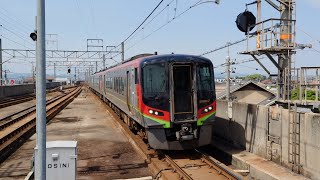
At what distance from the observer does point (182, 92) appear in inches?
436

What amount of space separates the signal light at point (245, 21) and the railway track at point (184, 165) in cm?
454

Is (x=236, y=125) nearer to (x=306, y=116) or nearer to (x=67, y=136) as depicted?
(x=306, y=116)

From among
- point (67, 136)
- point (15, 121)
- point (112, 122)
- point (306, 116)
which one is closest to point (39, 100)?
point (306, 116)

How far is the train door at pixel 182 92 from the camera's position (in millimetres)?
10844

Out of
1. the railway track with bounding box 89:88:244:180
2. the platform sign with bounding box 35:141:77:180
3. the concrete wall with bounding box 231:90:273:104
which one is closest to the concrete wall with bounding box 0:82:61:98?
the concrete wall with bounding box 231:90:273:104

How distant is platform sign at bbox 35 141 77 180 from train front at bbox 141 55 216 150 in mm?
3750

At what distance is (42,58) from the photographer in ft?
16.8

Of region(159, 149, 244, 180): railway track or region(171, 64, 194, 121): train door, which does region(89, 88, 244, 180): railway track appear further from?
region(171, 64, 194, 121): train door

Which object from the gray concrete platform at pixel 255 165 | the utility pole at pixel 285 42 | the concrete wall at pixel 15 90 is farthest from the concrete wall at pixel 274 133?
the concrete wall at pixel 15 90

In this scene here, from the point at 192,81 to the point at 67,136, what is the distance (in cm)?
639

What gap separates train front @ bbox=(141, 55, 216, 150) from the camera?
10.6 m

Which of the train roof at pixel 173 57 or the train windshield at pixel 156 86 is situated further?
the train roof at pixel 173 57

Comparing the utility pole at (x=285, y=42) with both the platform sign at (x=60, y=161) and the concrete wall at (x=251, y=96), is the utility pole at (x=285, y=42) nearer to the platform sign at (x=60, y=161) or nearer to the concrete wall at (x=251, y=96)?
the concrete wall at (x=251, y=96)

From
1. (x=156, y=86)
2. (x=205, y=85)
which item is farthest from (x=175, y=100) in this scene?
(x=205, y=85)
